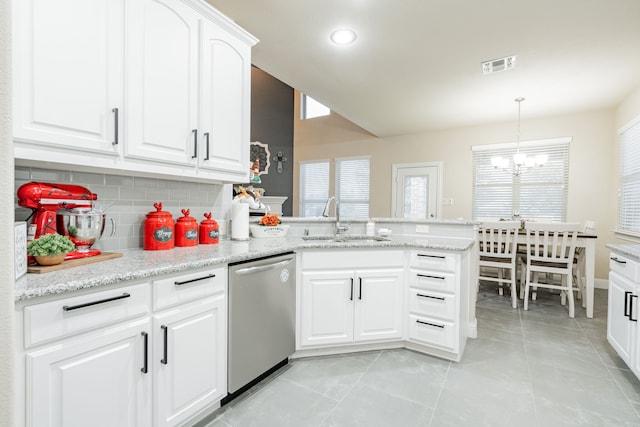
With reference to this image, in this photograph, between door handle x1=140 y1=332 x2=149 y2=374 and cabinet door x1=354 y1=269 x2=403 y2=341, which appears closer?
door handle x1=140 y1=332 x2=149 y2=374

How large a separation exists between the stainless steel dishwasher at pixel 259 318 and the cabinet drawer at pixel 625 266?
2.12 meters

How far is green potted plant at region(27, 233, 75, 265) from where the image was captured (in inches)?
46.3

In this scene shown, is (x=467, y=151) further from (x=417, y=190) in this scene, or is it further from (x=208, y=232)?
(x=208, y=232)

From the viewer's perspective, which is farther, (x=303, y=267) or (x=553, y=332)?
(x=553, y=332)

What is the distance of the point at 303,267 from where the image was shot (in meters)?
2.18

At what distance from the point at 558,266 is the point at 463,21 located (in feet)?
9.25

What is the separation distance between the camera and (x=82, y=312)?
1065mm

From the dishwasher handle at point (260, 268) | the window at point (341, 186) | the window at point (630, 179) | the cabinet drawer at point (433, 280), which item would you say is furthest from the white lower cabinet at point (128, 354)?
the window at point (341, 186)

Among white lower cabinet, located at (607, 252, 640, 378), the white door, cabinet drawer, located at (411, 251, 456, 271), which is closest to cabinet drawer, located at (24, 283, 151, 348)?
cabinet drawer, located at (411, 251, 456, 271)

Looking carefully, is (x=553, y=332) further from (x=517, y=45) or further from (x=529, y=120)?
(x=529, y=120)

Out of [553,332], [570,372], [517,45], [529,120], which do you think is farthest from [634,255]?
[529,120]

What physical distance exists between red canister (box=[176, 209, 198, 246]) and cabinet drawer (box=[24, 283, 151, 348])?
0.72m

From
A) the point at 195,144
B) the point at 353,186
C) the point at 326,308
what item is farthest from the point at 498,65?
the point at 353,186

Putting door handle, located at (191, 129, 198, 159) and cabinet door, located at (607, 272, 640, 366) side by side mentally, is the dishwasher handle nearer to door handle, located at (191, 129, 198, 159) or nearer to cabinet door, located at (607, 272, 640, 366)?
door handle, located at (191, 129, 198, 159)
